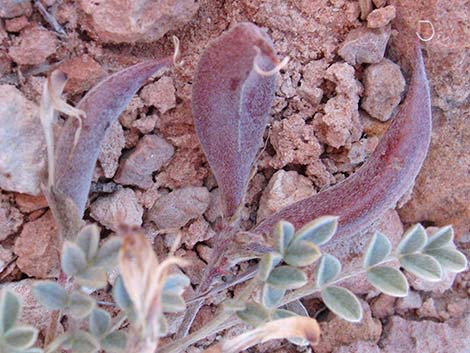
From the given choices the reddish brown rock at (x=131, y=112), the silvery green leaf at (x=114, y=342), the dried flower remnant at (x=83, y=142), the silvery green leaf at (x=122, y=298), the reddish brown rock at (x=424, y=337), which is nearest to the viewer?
the silvery green leaf at (x=122, y=298)

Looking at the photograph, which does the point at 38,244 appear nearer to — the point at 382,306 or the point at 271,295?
the point at 271,295

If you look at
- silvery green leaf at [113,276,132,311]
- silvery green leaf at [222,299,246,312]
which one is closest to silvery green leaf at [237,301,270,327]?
silvery green leaf at [222,299,246,312]

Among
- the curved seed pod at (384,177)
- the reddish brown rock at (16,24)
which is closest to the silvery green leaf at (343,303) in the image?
the curved seed pod at (384,177)

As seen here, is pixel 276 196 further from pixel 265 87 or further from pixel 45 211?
pixel 45 211

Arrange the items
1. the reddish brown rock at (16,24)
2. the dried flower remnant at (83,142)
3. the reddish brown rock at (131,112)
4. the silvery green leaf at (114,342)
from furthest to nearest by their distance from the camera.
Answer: the reddish brown rock at (131,112)
the reddish brown rock at (16,24)
the dried flower remnant at (83,142)
the silvery green leaf at (114,342)

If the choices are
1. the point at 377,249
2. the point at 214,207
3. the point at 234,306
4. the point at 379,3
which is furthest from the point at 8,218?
the point at 379,3

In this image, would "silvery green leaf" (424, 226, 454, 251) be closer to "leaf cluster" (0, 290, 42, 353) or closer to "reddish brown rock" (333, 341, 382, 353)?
"reddish brown rock" (333, 341, 382, 353)

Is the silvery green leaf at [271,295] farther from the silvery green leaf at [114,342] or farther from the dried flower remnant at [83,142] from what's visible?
the dried flower remnant at [83,142]
